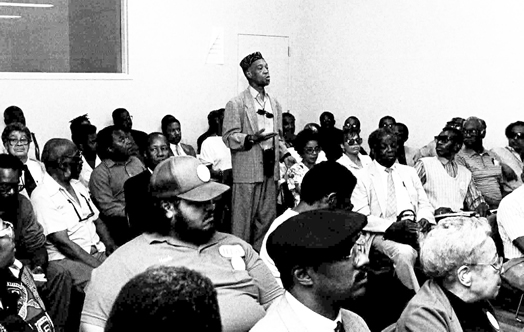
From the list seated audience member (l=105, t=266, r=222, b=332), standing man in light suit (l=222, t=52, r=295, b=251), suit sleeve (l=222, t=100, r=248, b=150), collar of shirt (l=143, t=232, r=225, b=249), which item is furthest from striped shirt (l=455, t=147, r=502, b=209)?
seated audience member (l=105, t=266, r=222, b=332)

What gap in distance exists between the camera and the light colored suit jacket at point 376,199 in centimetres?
458

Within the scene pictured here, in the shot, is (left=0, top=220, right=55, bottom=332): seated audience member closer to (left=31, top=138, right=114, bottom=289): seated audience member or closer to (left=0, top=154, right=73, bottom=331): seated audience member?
(left=0, top=154, right=73, bottom=331): seated audience member

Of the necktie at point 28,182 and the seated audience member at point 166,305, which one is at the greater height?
the seated audience member at point 166,305

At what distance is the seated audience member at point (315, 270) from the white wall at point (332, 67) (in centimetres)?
561

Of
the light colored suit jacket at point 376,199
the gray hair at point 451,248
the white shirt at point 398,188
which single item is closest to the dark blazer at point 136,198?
the light colored suit jacket at point 376,199

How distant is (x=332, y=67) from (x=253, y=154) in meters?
3.74

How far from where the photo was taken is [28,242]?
3.88m

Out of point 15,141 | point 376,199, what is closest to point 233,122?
point 376,199

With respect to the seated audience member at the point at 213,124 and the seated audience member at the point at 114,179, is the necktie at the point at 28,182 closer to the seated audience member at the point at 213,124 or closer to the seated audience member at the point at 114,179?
the seated audience member at the point at 114,179

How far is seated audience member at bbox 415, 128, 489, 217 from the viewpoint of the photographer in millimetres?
5617

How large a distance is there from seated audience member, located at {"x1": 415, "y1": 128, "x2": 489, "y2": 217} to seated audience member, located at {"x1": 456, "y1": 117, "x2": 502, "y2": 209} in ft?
2.15

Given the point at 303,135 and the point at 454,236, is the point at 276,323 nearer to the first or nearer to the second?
the point at 454,236

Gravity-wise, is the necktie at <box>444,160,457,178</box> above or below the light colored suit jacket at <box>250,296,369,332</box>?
above

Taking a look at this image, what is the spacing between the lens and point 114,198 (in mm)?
5117
